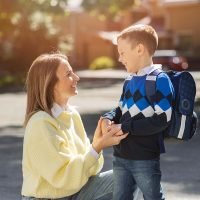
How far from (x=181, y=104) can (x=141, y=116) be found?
26 centimetres

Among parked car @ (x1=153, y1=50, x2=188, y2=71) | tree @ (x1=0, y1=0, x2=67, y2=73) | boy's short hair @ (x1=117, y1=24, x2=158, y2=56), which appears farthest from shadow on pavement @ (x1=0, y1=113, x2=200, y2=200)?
tree @ (x1=0, y1=0, x2=67, y2=73)

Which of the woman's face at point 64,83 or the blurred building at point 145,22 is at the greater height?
the woman's face at point 64,83

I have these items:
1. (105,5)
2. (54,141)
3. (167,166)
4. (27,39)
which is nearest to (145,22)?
(27,39)

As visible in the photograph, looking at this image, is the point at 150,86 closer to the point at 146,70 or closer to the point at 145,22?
the point at 146,70

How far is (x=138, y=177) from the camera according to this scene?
14.2 ft

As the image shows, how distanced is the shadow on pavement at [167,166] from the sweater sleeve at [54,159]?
9.60ft

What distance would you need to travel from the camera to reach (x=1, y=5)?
37.4m

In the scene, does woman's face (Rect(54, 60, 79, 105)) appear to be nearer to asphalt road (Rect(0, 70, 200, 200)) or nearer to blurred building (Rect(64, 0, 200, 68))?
asphalt road (Rect(0, 70, 200, 200))

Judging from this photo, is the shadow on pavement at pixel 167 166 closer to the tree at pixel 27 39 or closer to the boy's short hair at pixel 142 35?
the boy's short hair at pixel 142 35

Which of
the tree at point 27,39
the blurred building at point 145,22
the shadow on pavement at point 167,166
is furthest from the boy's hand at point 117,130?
the blurred building at point 145,22

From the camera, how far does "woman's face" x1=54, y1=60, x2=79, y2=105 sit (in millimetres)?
4504

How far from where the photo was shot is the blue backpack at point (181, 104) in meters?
4.15

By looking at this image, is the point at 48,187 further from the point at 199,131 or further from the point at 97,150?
the point at 199,131

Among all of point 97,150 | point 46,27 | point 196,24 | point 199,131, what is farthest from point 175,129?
point 196,24
